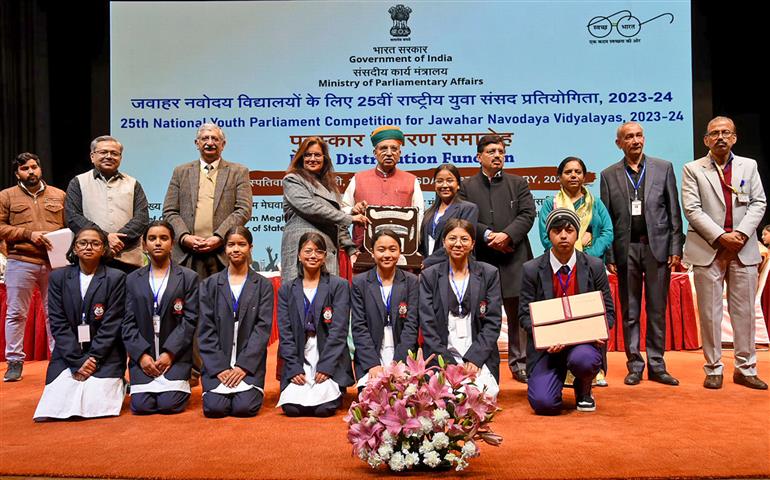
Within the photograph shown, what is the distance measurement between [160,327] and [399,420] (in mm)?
1811

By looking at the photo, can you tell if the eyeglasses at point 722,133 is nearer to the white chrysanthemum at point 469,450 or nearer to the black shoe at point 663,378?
the black shoe at point 663,378

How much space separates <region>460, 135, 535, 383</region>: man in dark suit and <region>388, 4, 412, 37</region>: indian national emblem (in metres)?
3.18

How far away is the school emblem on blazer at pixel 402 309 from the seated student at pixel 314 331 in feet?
0.87

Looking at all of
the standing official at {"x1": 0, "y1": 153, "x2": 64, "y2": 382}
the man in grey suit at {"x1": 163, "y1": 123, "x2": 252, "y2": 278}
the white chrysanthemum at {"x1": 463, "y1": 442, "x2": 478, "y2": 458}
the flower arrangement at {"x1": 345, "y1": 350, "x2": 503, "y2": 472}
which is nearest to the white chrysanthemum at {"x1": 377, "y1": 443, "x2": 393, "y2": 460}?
the flower arrangement at {"x1": 345, "y1": 350, "x2": 503, "y2": 472}

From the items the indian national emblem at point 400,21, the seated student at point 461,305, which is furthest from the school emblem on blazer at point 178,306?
the indian national emblem at point 400,21

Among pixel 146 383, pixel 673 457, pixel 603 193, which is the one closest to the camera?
pixel 673 457

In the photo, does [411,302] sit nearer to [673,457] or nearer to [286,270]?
[286,270]

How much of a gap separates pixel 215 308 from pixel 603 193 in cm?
233

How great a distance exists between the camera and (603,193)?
14.7ft

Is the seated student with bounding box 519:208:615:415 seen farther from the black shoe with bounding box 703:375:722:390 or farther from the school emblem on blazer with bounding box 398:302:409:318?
the black shoe with bounding box 703:375:722:390

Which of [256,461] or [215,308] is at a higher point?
[215,308]

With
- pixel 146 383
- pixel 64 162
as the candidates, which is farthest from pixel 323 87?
pixel 146 383

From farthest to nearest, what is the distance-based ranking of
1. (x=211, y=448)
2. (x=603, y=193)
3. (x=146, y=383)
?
1. (x=603, y=193)
2. (x=146, y=383)
3. (x=211, y=448)

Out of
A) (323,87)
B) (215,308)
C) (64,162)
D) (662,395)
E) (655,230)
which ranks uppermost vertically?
(323,87)
